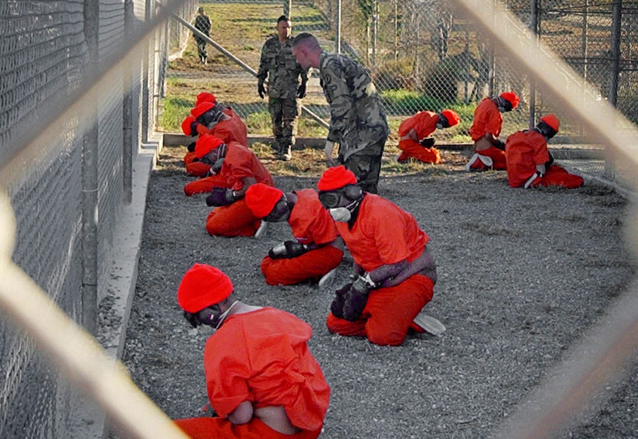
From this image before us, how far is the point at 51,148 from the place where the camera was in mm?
3180

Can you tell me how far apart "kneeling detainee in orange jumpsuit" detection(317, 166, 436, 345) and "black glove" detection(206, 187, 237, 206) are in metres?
2.88

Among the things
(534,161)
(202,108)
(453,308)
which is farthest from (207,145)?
(534,161)

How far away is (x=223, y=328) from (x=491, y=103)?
29.2 ft

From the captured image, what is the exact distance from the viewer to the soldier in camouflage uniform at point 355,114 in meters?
8.61

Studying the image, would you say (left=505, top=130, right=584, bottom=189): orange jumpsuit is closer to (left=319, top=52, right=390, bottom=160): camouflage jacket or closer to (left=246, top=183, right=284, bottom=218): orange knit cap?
(left=319, top=52, right=390, bottom=160): camouflage jacket

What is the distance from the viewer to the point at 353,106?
28.6 ft

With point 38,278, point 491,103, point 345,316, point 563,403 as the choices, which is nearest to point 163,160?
point 491,103

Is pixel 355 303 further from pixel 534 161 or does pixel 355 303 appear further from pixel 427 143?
pixel 427 143

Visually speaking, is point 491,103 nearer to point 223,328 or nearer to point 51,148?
point 223,328

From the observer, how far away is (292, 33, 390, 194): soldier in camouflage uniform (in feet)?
28.2

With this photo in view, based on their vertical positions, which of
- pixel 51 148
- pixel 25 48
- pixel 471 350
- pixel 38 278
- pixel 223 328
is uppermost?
pixel 25 48

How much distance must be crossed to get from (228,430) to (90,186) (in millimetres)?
1226

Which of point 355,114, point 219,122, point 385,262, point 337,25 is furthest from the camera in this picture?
point 337,25

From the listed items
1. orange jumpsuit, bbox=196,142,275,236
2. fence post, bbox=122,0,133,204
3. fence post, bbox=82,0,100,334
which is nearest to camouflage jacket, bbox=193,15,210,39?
orange jumpsuit, bbox=196,142,275,236
